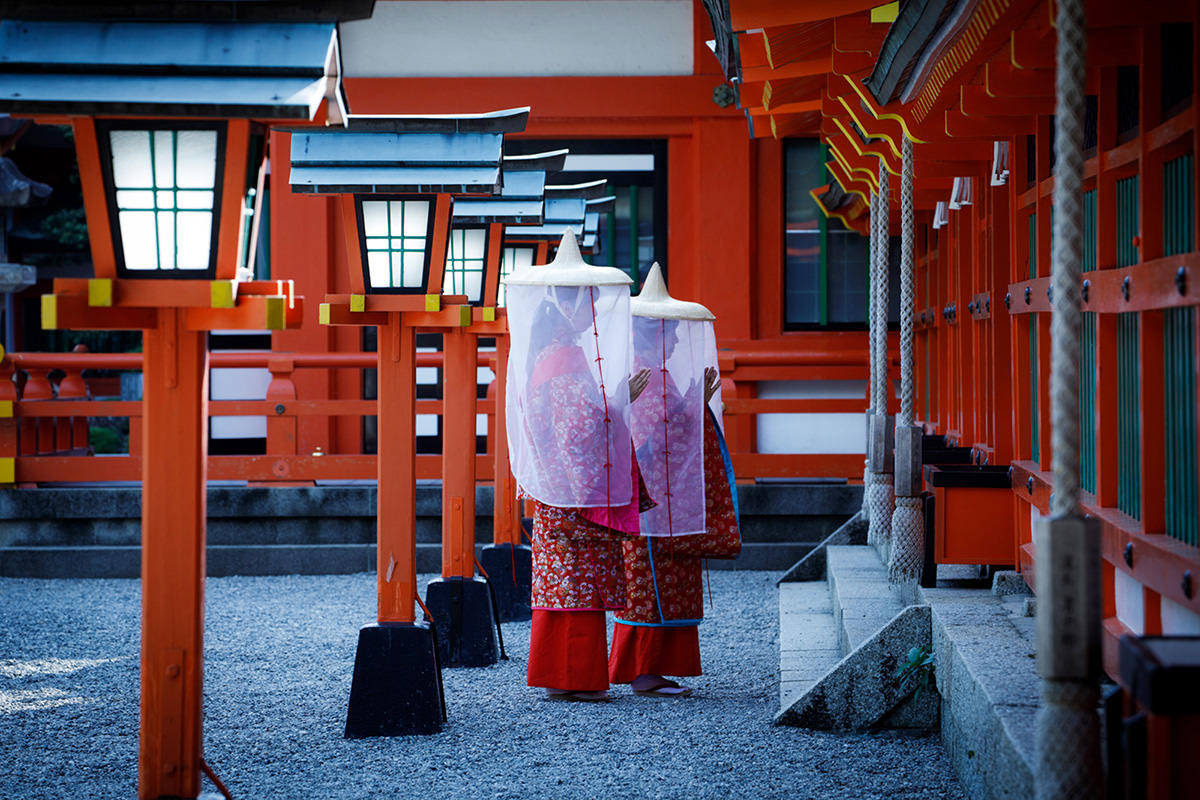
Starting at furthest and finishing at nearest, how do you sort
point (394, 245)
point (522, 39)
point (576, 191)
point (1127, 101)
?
point (522, 39)
point (576, 191)
point (394, 245)
point (1127, 101)

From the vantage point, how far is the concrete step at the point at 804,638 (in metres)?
5.57

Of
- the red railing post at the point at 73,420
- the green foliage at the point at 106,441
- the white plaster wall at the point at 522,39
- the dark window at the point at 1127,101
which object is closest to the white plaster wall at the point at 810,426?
the white plaster wall at the point at 522,39

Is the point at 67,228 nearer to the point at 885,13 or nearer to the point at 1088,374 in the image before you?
the point at 885,13

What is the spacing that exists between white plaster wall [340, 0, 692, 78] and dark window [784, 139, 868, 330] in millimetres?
1263

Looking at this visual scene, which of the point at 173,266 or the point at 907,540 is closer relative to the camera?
the point at 173,266

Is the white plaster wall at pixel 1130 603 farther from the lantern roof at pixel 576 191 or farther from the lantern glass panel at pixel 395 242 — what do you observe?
the lantern roof at pixel 576 191

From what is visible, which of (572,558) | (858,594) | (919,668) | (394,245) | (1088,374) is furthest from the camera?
(858,594)

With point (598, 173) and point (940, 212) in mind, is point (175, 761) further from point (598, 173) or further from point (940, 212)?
point (598, 173)

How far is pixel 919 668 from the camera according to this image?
4852 millimetres

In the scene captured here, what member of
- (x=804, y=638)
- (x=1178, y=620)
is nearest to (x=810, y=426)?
(x=804, y=638)

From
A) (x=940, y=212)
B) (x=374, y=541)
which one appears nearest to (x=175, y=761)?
(x=940, y=212)

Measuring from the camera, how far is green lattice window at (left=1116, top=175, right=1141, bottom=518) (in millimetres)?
3559

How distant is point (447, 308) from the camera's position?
5.41 metres

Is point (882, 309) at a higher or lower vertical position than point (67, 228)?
lower
